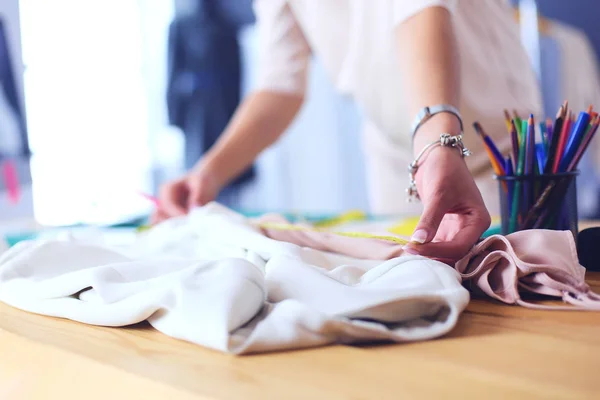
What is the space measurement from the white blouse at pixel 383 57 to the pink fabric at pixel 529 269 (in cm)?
44

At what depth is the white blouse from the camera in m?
1.03

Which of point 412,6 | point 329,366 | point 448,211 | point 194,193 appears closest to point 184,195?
point 194,193

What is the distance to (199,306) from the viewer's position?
1.30 ft

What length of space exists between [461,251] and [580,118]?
0.20 meters

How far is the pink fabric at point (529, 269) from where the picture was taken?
0.48 m

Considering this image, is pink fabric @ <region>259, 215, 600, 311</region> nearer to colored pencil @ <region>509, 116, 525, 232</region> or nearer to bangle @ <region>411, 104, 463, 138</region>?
colored pencil @ <region>509, 116, 525, 232</region>

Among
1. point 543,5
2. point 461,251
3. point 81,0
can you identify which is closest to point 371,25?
point 461,251

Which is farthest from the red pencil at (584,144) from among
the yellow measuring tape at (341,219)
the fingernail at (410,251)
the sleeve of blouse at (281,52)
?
the sleeve of blouse at (281,52)

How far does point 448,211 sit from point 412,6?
1.19 ft

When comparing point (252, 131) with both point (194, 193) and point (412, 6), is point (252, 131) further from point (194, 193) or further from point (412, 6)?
point (412, 6)

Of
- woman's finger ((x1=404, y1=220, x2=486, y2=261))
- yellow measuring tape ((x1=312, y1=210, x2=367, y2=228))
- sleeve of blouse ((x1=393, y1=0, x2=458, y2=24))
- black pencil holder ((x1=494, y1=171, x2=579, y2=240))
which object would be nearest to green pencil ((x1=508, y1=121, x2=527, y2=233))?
black pencil holder ((x1=494, y1=171, x2=579, y2=240))

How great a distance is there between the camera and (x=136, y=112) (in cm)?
298

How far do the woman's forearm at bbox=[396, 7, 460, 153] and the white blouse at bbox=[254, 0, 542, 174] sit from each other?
187 mm

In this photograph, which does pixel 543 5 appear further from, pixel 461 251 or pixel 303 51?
pixel 461 251
